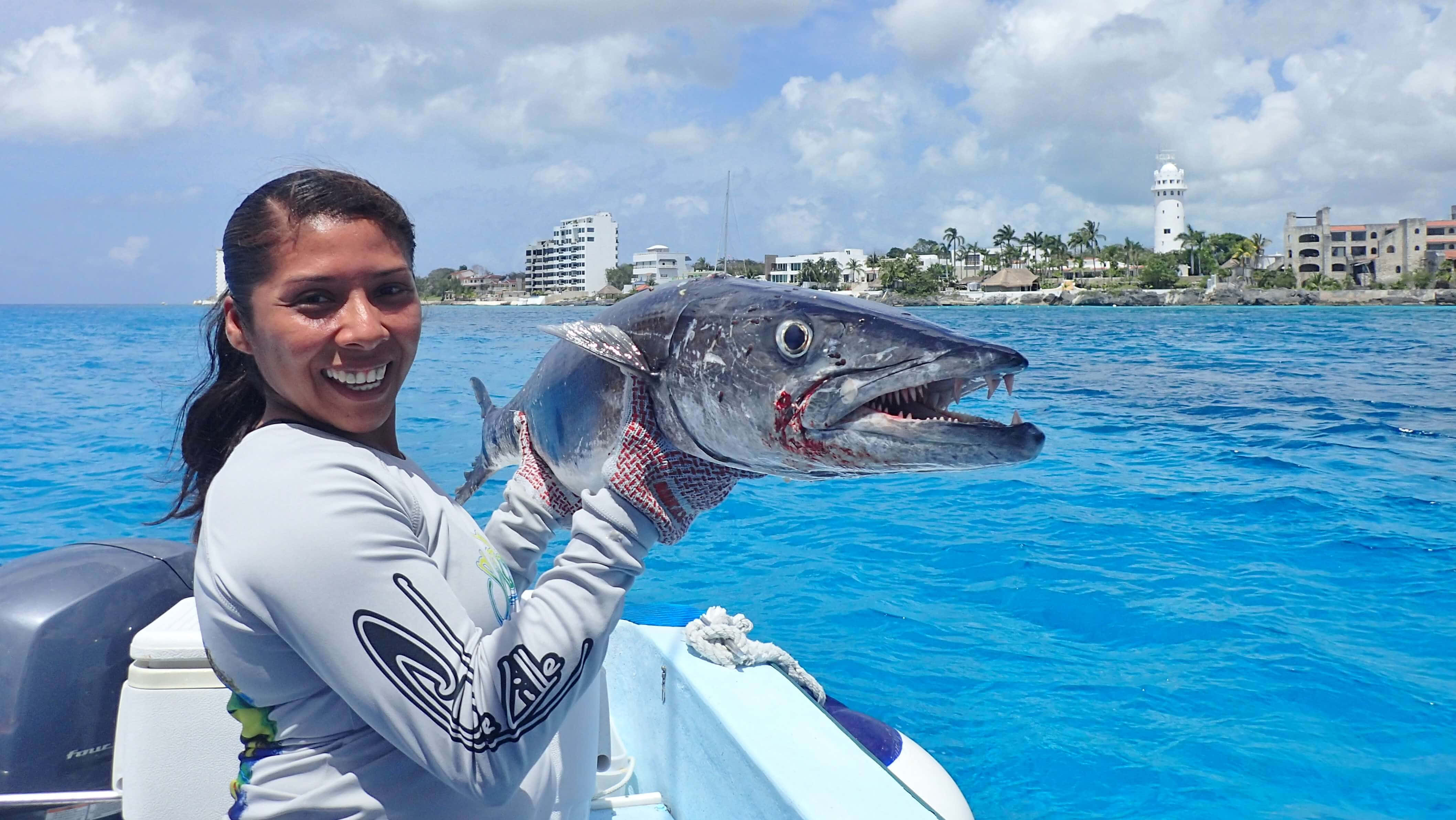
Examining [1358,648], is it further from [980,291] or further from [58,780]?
[980,291]

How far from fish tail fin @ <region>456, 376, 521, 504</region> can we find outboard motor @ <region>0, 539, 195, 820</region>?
96 centimetres

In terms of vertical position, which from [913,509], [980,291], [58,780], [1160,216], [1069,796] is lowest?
[1069,796]

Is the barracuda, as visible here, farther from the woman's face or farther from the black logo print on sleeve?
the black logo print on sleeve

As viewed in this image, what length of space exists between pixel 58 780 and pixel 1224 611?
732 cm

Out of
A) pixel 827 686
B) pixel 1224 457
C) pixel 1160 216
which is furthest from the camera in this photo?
pixel 1160 216

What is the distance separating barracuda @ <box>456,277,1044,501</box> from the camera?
142cm

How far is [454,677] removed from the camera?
4.06ft

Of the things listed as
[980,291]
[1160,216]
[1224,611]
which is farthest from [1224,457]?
[1160,216]

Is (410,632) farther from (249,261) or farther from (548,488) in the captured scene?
(548,488)

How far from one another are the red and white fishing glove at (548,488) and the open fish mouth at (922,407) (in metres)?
0.82

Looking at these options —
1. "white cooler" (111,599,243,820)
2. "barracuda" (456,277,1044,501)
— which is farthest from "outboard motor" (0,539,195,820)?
"barracuda" (456,277,1044,501)

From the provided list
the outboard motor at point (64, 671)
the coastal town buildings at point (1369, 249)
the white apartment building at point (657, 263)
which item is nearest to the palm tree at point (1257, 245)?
the coastal town buildings at point (1369, 249)

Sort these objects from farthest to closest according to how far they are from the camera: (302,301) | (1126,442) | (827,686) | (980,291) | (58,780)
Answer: (980,291) → (1126,442) → (827,686) → (58,780) → (302,301)

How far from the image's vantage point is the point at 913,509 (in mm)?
10477
